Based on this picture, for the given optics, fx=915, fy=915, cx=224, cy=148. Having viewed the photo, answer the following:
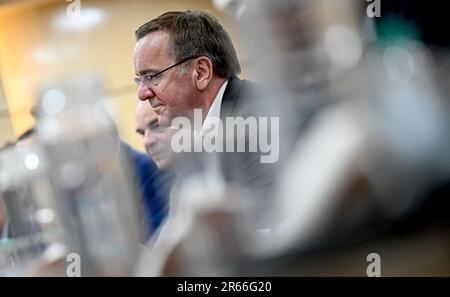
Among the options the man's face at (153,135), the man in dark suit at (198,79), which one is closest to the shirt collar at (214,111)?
the man in dark suit at (198,79)

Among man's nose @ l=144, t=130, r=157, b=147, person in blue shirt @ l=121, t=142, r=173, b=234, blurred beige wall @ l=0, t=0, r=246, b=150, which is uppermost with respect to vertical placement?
blurred beige wall @ l=0, t=0, r=246, b=150

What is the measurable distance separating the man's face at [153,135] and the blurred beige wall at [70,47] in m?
0.03

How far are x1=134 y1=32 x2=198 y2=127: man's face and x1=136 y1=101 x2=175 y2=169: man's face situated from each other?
0.02 m

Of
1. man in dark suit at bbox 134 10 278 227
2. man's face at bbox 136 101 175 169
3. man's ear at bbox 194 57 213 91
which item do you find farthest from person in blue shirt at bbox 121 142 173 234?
man's ear at bbox 194 57 213 91

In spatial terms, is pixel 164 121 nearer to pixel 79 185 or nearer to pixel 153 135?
pixel 153 135

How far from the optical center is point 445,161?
2.64 m

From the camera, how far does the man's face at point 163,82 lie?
9.07ft

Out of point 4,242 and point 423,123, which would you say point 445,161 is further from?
point 4,242

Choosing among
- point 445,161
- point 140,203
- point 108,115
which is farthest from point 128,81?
point 445,161

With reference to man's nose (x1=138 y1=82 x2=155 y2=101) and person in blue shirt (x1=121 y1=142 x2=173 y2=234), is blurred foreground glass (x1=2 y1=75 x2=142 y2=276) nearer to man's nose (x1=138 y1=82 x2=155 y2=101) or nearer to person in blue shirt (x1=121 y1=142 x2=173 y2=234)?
person in blue shirt (x1=121 y1=142 x2=173 y2=234)

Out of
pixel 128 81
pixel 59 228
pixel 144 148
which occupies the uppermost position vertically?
pixel 128 81

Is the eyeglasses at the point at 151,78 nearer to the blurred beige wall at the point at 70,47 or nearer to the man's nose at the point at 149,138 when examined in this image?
the blurred beige wall at the point at 70,47

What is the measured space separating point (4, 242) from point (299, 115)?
1.03 metres

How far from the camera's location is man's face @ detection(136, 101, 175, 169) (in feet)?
9.18
